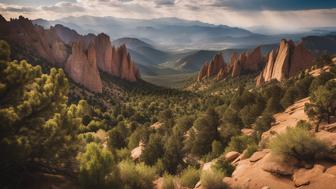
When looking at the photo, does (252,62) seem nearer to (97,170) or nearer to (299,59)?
(299,59)

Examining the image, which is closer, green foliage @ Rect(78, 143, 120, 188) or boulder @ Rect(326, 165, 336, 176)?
boulder @ Rect(326, 165, 336, 176)

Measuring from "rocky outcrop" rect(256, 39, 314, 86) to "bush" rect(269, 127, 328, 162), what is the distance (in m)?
84.1

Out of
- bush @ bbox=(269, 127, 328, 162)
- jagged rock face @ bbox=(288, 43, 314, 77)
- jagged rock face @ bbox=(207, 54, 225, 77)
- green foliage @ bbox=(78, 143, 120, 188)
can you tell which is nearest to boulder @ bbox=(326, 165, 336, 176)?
bush @ bbox=(269, 127, 328, 162)

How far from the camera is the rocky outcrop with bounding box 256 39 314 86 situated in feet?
322

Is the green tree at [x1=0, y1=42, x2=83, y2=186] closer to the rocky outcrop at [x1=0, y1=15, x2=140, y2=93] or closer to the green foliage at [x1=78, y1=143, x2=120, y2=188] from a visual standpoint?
the green foliage at [x1=78, y1=143, x2=120, y2=188]

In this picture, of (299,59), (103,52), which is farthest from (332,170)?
(103,52)

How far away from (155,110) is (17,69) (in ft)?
218

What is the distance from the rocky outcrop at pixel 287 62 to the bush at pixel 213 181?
281 feet

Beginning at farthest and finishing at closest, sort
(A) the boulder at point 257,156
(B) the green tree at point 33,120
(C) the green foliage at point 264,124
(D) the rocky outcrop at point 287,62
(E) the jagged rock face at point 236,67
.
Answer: (E) the jagged rock face at point 236,67, (D) the rocky outcrop at point 287,62, (C) the green foliage at point 264,124, (A) the boulder at point 257,156, (B) the green tree at point 33,120

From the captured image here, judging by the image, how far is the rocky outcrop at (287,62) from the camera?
98225mm

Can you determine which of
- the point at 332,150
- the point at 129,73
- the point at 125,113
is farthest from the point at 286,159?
the point at 129,73

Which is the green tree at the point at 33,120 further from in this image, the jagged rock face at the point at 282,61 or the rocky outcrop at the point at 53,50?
the jagged rock face at the point at 282,61

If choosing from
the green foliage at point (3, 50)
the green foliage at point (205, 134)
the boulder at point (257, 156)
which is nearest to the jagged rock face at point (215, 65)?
the green foliage at point (205, 134)

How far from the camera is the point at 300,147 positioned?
15.6m
